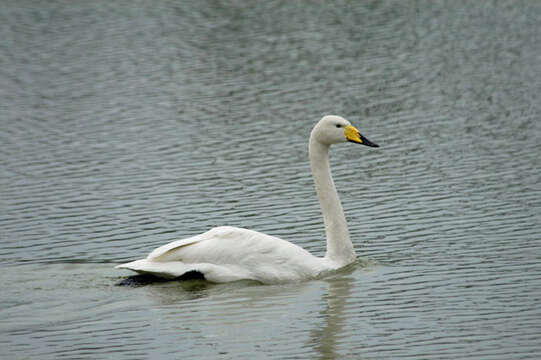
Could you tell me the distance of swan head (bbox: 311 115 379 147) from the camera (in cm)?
1152

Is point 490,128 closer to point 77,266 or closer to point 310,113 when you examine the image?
point 310,113

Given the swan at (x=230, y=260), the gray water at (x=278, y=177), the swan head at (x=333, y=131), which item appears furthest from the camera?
the swan head at (x=333, y=131)

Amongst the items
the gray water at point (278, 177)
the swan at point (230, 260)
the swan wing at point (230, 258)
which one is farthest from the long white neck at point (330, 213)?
the swan wing at point (230, 258)

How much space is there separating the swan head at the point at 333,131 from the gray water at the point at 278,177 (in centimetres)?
135

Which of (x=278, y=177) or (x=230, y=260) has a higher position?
(x=278, y=177)

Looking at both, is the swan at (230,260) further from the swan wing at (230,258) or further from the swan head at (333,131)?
the swan head at (333,131)

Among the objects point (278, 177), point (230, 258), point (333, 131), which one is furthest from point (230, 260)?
A: point (278, 177)

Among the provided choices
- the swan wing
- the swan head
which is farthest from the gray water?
the swan head

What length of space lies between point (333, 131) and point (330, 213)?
0.92 metres

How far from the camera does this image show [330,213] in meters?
11.5

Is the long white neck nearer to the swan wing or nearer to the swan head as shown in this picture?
the swan head

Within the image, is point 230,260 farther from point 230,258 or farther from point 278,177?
point 278,177

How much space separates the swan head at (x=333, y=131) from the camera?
11.5m

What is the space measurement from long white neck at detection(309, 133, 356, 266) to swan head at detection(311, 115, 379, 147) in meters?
0.07
